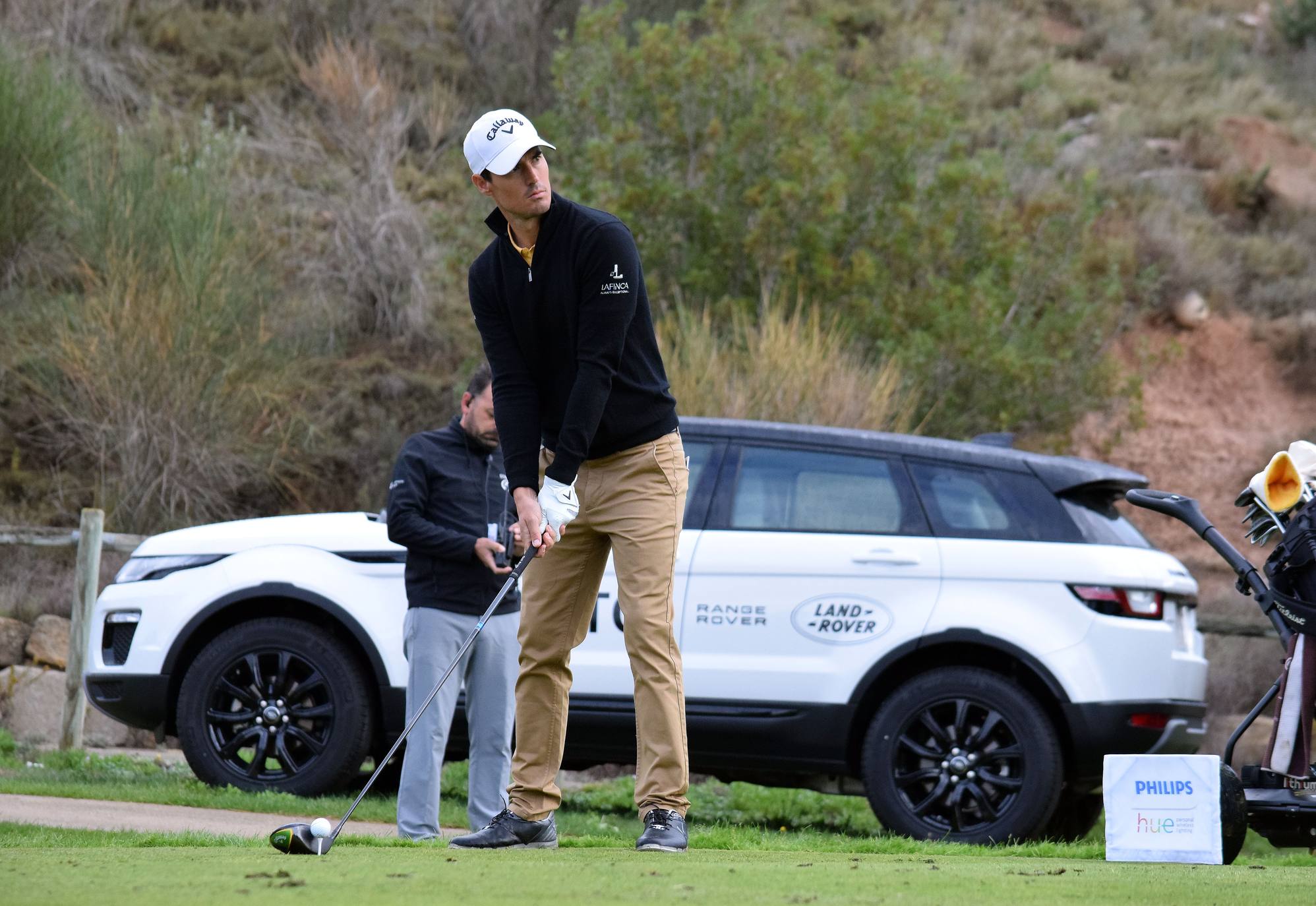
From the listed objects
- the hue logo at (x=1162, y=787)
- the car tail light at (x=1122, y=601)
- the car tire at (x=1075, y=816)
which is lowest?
the car tire at (x=1075, y=816)

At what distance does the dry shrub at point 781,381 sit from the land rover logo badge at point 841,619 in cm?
428

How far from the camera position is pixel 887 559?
791 centimetres

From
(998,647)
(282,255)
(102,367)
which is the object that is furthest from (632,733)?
(282,255)

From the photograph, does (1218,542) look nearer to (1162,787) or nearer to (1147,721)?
(1162,787)

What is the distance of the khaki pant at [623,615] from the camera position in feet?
16.9

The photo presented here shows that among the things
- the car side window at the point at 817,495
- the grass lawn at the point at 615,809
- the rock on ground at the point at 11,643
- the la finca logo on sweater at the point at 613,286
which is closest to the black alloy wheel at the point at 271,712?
the grass lawn at the point at 615,809

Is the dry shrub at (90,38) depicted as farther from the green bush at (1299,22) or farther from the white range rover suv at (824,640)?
the green bush at (1299,22)

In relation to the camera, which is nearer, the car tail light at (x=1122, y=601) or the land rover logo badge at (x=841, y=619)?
the car tail light at (x=1122, y=601)

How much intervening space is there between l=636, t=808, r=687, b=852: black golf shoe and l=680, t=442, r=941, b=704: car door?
2711mm

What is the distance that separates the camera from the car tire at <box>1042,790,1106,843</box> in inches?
335

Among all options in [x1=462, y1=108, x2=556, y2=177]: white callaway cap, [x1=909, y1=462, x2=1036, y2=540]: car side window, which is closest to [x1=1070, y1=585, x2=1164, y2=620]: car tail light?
[x1=909, y1=462, x2=1036, y2=540]: car side window

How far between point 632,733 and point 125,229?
8.99 meters

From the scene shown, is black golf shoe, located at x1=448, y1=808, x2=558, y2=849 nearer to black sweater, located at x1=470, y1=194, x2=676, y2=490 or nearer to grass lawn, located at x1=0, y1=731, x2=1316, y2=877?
grass lawn, located at x1=0, y1=731, x2=1316, y2=877

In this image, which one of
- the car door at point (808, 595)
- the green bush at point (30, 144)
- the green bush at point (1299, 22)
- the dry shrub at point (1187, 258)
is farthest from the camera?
the green bush at point (1299, 22)
